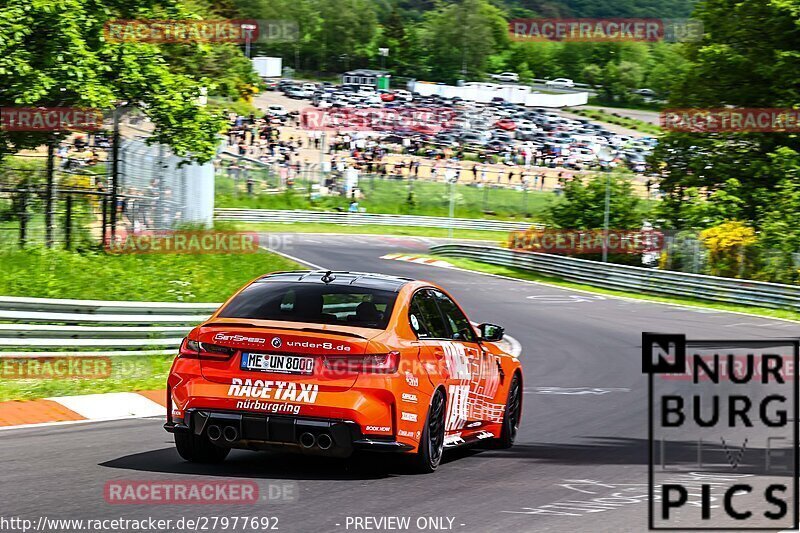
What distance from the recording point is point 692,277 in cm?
3572

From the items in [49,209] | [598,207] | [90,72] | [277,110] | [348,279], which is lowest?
[348,279]

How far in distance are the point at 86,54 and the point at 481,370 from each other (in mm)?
14889

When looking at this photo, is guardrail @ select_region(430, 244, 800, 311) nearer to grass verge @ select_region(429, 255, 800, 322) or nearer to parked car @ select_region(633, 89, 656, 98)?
grass verge @ select_region(429, 255, 800, 322)

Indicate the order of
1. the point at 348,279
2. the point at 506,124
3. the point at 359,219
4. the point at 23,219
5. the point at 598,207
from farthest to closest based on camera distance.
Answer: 1. the point at 506,124
2. the point at 359,219
3. the point at 598,207
4. the point at 23,219
5. the point at 348,279

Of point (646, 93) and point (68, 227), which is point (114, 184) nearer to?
point (68, 227)

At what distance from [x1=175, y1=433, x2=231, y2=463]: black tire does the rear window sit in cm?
88

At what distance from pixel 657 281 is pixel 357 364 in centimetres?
3005

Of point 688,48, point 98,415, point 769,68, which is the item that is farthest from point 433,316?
point 688,48

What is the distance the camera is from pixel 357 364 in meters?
7.77

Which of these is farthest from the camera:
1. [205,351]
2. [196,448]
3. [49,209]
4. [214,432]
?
[49,209]

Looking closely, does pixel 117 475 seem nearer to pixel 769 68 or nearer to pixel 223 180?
pixel 769 68

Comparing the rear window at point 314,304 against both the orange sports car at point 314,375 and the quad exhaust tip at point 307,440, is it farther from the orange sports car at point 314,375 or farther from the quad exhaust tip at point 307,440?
the quad exhaust tip at point 307,440

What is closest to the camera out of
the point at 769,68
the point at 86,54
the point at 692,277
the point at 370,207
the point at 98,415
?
the point at 98,415

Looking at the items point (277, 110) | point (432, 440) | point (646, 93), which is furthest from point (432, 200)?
point (646, 93)
